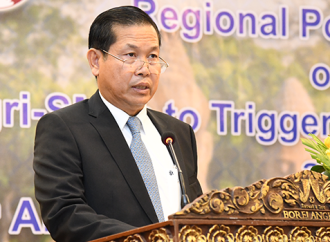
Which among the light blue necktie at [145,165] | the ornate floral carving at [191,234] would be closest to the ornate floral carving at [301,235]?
the ornate floral carving at [191,234]

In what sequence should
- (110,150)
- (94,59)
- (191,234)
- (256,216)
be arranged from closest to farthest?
(191,234) → (256,216) → (110,150) → (94,59)

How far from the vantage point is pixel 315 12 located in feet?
11.4

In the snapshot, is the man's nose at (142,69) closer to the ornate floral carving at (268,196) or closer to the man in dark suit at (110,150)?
the man in dark suit at (110,150)

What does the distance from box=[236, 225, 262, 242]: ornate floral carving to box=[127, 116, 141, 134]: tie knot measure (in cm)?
91

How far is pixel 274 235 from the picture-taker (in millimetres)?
1352

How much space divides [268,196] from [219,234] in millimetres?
190

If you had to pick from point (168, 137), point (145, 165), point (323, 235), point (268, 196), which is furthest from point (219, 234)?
point (145, 165)

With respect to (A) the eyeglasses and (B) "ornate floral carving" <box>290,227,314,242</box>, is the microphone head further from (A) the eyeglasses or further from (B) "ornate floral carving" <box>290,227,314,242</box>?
(B) "ornate floral carving" <box>290,227,314,242</box>

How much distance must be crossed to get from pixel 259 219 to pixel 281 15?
2344 millimetres

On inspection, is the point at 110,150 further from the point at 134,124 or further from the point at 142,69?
the point at 142,69

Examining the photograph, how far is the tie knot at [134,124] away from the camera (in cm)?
213

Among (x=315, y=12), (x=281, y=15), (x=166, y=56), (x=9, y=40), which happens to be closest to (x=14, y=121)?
(x=9, y=40)

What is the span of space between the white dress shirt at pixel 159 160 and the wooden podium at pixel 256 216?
→ 26.1 inches

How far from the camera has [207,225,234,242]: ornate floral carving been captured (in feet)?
4.16
